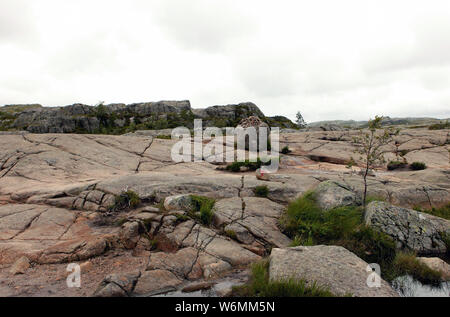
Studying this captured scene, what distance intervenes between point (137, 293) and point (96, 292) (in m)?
0.98

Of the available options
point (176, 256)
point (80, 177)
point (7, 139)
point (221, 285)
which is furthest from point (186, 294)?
point (7, 139)

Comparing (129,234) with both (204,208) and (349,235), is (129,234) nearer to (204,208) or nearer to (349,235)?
(204,208)

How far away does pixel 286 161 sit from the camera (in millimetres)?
22500

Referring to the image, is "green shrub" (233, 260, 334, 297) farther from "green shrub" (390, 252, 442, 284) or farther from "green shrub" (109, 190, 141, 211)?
"green shrub" (109, 190, 141, 211)

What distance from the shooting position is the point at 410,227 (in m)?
9.79

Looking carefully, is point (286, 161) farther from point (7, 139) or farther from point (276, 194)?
point (7, 139)

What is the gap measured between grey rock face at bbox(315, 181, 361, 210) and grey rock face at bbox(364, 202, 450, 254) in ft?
3.49

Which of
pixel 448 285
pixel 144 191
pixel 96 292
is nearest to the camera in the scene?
pixel 96 292

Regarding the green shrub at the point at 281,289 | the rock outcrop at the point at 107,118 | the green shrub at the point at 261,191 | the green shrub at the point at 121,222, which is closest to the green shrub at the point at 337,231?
the green shrub at the point at 261,191

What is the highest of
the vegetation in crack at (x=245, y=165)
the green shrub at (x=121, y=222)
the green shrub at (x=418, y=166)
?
the vegetation in crack at (x=245, y=165)

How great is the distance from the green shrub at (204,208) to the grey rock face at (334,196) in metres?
4.99

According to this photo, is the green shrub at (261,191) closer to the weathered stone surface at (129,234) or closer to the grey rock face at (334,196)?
the grey rock face at (334,196)

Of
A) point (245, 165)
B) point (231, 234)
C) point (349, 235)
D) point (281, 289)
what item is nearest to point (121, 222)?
point (231, 234)

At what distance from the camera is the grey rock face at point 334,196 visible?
36.5 feet
